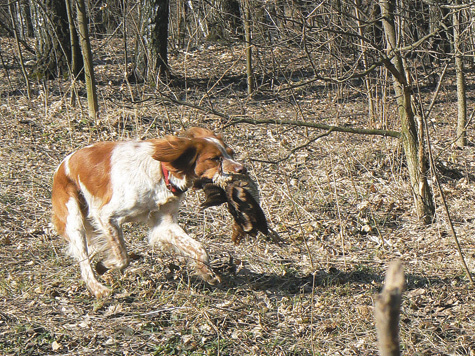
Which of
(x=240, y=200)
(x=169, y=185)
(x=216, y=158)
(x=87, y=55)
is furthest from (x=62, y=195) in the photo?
(x=87, y=55)

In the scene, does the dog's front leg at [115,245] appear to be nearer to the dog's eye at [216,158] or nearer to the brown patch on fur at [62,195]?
the brown patch on fur at [62,195]

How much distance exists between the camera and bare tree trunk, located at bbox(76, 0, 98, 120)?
27.9ft

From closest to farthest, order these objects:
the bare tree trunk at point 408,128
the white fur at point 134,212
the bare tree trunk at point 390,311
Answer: the bare tree trunk at point 390,311 → the white fur at point 134,212 → the bare tree trunk at point 408,128

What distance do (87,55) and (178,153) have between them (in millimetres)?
4823

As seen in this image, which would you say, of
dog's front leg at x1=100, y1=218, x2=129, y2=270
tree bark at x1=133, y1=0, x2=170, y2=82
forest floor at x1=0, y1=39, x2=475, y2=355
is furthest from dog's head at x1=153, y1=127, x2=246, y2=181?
tree bark at x1=133, y1=0, x2=170, y2=82

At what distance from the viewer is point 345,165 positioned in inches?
290

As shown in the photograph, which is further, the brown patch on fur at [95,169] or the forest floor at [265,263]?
the brown patch on fur at [95,169]

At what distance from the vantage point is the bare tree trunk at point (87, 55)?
851 cm

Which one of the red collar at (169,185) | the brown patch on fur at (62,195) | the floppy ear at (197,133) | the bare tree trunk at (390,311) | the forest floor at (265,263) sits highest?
the bare tree trunk at (390,311)

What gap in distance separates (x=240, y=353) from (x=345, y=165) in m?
3.84

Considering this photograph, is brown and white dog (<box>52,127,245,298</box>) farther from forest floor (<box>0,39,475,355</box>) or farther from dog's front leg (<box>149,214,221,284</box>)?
forest floor (<box>0,39,475,355</box>)

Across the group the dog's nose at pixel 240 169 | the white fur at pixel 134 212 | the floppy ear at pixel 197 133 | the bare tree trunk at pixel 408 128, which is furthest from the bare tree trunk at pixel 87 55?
the dog's nose at pixel 240 169

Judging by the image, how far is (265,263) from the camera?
5.52m

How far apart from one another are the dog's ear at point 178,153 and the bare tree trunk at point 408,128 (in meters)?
2.05
